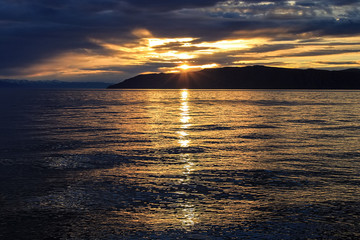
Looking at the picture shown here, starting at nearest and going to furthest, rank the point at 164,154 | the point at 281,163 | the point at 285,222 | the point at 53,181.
A: the point at 285,222
the point at 53,181
the point at 281,163
the point at 164,154

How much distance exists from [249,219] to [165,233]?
10.2 feet

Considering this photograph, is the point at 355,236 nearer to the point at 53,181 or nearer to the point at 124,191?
the point at 124,191

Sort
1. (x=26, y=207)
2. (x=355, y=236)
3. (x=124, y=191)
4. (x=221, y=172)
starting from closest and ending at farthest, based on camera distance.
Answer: (x=355, y=236) < (x=26, y=207) < (x=124, y=191) < (x=221, y=172)

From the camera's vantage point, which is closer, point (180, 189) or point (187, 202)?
point (187, 202)

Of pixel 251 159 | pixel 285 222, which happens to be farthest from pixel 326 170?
pixel 285 222

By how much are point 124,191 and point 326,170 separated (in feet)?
36.1

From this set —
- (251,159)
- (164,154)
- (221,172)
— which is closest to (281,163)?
(251,159)

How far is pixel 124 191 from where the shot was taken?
15.8 m

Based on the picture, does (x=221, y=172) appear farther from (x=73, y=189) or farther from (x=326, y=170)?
(x=73, y=189)

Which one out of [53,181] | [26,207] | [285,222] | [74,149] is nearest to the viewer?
[285,222]

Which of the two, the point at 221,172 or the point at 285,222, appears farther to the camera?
the point at 221,172

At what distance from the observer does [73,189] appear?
1611 centimetres

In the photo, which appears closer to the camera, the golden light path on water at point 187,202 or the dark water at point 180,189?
the dark water at point 180,189

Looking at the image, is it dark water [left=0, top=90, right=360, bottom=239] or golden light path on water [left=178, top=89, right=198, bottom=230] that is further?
golden light path on water [left=178, top=89, right=198, bottom=230]
